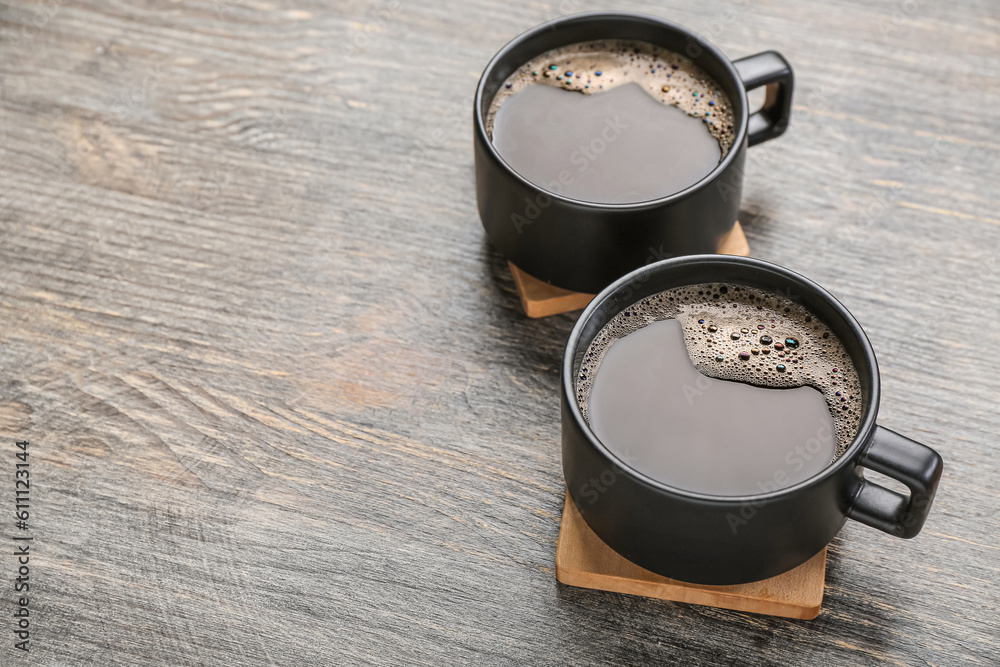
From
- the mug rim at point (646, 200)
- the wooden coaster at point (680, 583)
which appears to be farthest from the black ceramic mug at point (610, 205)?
the wooden coaster at point (680, 583)

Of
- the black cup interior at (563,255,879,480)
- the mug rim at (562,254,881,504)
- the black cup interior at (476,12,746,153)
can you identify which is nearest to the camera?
the mug rim at (562,254,881,504)

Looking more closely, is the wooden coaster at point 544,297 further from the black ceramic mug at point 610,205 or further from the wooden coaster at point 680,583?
the wooden coaster at point 680,583

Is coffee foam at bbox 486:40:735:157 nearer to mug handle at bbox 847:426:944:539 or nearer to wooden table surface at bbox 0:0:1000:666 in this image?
wooden table surface at bbox 0:0:1000:666

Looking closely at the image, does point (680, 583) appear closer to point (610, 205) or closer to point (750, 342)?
point (750, 342)

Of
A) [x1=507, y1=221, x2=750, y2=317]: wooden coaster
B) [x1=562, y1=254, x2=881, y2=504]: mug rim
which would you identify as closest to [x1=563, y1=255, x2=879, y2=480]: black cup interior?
[x1=562, y1=254, x2=881, y2=504]: mug rim

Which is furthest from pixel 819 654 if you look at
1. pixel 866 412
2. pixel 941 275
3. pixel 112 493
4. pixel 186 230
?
pixel 186 230

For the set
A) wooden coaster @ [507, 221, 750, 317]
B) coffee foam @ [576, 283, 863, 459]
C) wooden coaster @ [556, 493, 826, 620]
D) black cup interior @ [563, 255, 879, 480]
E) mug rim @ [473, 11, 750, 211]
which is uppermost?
mug rim @ [473, 11, 750, 211]
